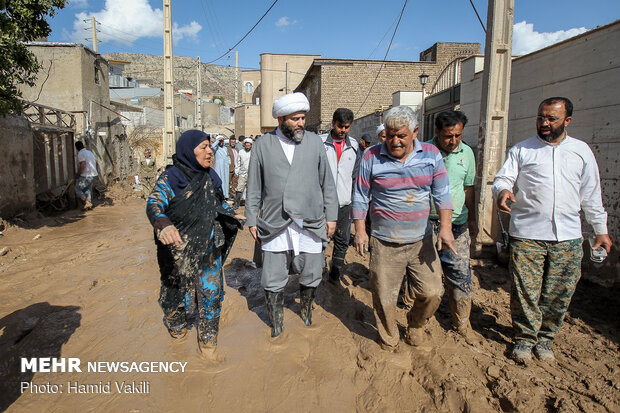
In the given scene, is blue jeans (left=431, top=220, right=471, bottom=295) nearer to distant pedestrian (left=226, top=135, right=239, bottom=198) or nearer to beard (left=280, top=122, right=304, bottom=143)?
beard (left=280, top=122, right=304, bottom=143)

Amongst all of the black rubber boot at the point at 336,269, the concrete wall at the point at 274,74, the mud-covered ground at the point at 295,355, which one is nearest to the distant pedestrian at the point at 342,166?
the black rubber boot at the point at 336,269

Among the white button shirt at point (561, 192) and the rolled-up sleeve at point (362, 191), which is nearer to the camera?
the white button shirt at point (561, 192)

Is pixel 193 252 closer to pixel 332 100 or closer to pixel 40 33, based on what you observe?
pixel 40 33

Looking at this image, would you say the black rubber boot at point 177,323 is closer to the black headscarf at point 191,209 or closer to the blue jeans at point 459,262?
the black headscarf at point 191,209

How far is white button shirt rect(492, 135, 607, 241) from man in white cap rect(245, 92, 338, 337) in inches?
53.3

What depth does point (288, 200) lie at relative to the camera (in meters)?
3.04

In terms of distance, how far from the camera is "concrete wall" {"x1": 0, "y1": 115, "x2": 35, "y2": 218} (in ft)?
23.7

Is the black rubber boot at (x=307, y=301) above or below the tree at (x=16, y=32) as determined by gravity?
below

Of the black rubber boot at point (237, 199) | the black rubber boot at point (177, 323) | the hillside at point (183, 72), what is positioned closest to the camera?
the black rubber boot at point (177, 323)

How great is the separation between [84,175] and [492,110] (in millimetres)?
9571

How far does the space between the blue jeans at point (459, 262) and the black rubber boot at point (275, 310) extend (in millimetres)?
1366

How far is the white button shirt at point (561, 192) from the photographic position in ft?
9.16

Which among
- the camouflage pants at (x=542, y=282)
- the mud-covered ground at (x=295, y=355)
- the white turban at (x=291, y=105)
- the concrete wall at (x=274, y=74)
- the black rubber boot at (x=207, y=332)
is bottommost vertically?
the mud-covered ground at (x=295, y=355)

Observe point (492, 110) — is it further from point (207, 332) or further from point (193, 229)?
point (207, 332)
